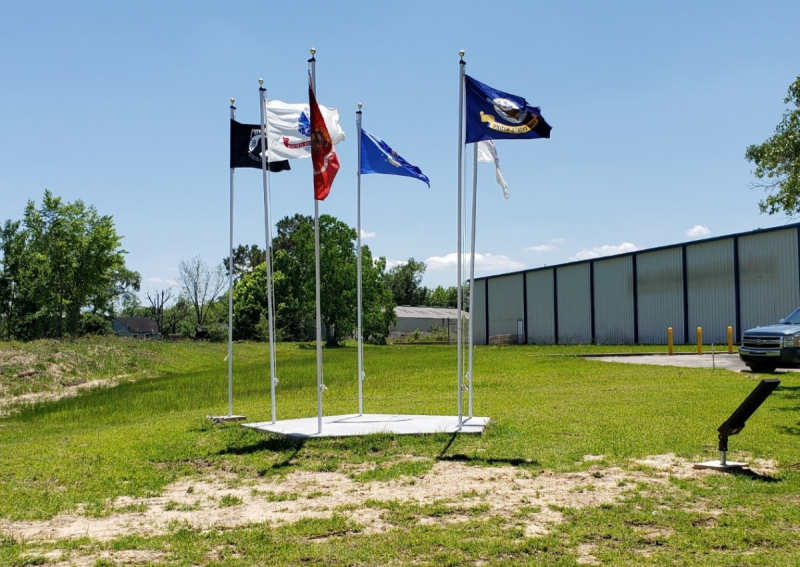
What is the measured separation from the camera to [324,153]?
37.2 feet

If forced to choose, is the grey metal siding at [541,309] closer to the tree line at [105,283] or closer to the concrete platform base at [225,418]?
the tree line at [105,283]

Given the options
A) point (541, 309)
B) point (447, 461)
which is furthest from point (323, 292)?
point (447, 461)

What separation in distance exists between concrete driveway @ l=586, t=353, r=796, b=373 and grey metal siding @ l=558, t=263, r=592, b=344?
1970 centimetres

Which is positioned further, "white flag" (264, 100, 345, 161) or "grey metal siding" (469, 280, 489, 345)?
"grey metal siding" (469, 280, 489, 345)

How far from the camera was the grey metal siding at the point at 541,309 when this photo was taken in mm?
54434

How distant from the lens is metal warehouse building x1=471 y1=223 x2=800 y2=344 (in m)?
39.2

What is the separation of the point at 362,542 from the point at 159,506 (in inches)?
115

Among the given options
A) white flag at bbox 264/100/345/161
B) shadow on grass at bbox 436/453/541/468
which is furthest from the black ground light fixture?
white flag at bbox 264/100/345/161

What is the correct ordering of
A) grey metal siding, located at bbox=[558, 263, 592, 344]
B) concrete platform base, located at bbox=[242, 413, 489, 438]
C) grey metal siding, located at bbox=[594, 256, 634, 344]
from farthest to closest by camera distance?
1. grey metal siding, located at bbox=[558, 263, 592, 344]
2. grey metal siding, located at bbox=[594, 256, 634, 344]
3. concrete platform base, located at bbox=[242, 413, 489, 438]

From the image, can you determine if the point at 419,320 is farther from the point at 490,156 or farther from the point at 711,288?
the point at 490,156

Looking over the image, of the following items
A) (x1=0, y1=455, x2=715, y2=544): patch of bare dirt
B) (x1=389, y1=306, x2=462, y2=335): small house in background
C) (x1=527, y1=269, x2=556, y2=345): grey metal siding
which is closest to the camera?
(x1=0, y1=455, x2=715, y2=544): patch of bare dirt

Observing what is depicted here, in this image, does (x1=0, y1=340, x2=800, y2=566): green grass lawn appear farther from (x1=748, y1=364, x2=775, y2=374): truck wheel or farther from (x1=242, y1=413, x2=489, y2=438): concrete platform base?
(x1=748, y1=364, x2=775, y2=374): truck wheel

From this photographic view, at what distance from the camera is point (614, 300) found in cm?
4866

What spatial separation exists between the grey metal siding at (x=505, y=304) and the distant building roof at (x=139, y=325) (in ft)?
206
